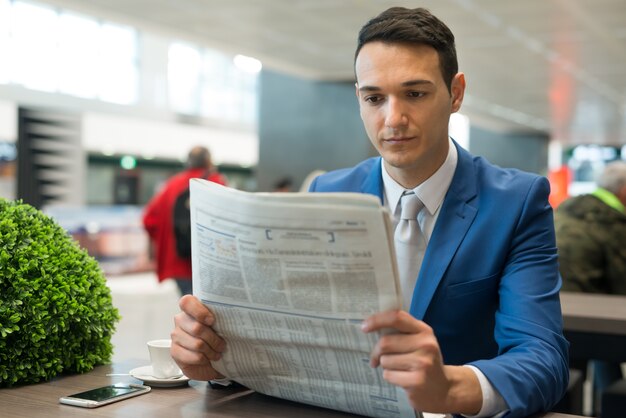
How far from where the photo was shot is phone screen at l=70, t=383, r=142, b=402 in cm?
130

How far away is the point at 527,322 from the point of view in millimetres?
1333

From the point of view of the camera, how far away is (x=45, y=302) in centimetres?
144

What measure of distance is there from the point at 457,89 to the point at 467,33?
279 inches

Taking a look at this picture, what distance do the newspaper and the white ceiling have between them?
6.23 meters

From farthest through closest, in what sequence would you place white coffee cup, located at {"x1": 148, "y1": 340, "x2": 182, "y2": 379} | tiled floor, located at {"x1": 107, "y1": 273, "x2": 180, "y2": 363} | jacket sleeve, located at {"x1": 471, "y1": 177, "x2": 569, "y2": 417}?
tiled floor, located at {"x1": 107, "y1": 273, "x2": 180, "y2": 363}, white coffee cup, located at {"x1": 148, "y1": 340, "x2": 182, "y2": 379}, jacket sleeve, located at {"x1": 471, "y1": 177, "x2": 569, "y2": 417}

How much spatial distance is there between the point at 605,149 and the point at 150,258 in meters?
13.4

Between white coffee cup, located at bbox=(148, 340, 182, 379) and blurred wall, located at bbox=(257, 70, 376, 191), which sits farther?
blurred wall, located at bbox=(257, 70, 376, 191)

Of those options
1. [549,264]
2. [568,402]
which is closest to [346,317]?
[549,264]

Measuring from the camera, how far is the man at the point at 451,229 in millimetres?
1308

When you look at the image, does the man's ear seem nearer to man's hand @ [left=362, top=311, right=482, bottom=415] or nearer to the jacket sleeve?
the jacket sleeve

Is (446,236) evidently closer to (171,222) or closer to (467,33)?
(171,222)

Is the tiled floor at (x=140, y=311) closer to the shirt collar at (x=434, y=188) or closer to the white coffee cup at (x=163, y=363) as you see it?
the white coffee cup at (x=163, y=363)

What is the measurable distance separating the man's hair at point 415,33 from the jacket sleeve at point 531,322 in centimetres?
30

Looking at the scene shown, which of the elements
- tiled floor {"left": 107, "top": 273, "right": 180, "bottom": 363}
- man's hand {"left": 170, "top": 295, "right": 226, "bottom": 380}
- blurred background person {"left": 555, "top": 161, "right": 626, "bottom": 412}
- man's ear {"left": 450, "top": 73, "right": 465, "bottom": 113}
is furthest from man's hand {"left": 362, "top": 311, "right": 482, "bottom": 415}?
tiled floor {"left": 107, "top": 273, "right": 180, "bottom": 363}
